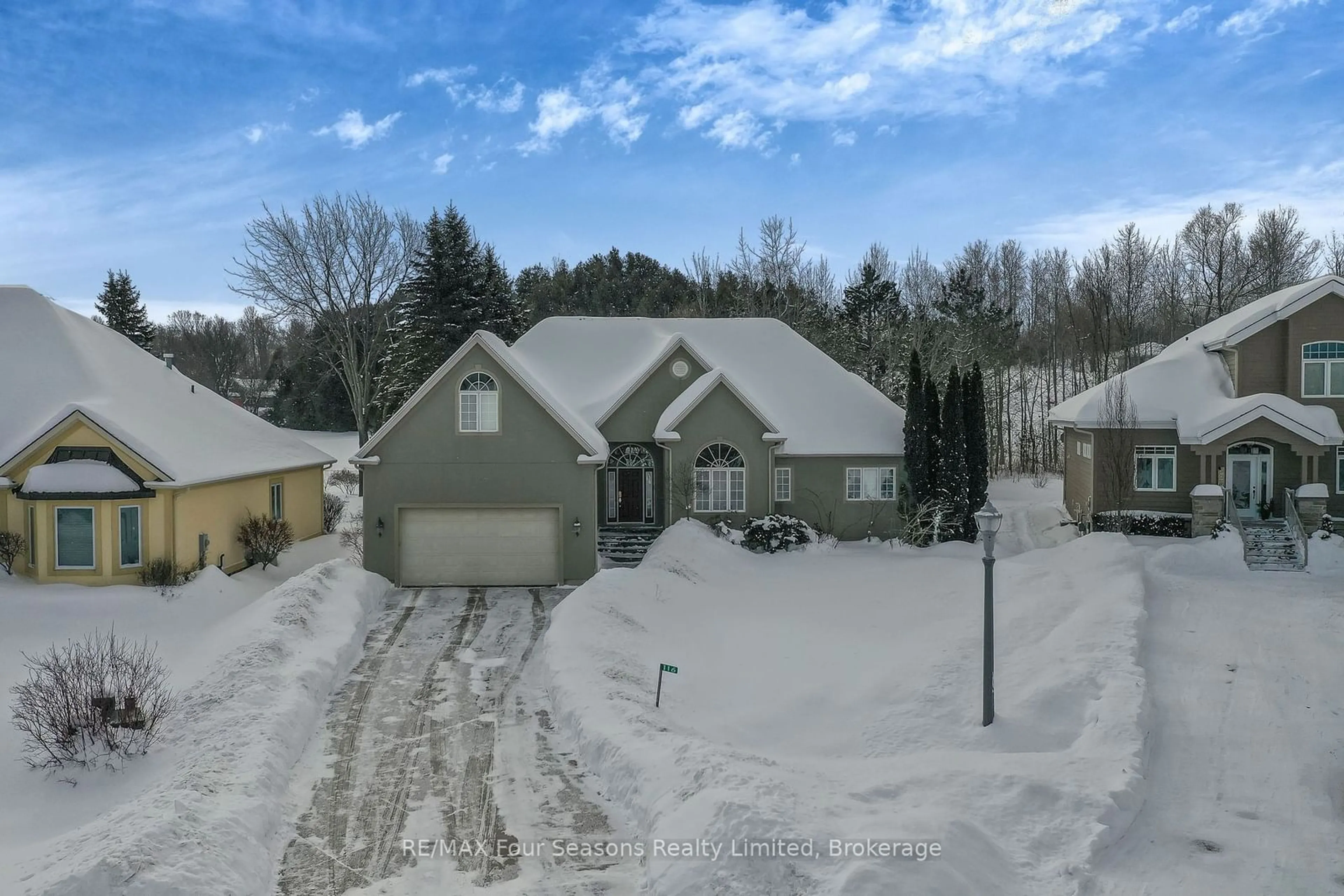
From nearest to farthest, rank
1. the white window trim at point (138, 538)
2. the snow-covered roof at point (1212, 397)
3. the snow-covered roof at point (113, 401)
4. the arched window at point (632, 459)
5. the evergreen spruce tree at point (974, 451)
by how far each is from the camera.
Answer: the white window trim at point (138, 538) < the snow-covered roof at point (113, 401) < the snow-covered roof at point (1212, 397) < the evergreen spruce tree at point (974, 451) < the arched window at point (632, 459)

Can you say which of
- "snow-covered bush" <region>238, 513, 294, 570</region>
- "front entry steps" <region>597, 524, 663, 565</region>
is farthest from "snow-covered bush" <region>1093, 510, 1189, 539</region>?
"snow-covered bush" <region>238, 513, 294, 570</region>

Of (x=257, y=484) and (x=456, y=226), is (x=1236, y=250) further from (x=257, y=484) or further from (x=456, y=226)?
(x=257, y=484)

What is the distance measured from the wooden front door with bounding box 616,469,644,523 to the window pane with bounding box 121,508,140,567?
38.2 feet

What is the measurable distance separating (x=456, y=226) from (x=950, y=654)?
107 feet

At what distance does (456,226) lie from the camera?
3838 centimetres

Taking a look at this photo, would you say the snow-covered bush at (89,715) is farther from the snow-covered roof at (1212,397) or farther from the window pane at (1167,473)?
the window pane at (1167,473)

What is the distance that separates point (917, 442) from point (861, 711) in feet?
41.7

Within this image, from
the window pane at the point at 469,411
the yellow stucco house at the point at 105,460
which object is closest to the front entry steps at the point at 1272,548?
the window pane at the point at 469,411

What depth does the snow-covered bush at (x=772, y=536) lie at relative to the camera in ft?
68.9

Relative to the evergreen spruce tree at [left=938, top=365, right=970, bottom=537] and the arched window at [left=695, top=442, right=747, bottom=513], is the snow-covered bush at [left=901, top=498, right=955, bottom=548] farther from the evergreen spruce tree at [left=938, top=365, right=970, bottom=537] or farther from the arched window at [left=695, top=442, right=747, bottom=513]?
the arched window at [left=695, top=442, right=747, bottom=513]

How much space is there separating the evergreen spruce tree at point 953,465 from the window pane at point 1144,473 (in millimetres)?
4531

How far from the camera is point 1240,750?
9.47 m

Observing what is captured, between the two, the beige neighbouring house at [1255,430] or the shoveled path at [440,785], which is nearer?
the shoveled path at [440,785]

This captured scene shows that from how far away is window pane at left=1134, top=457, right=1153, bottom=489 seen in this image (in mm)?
22156
